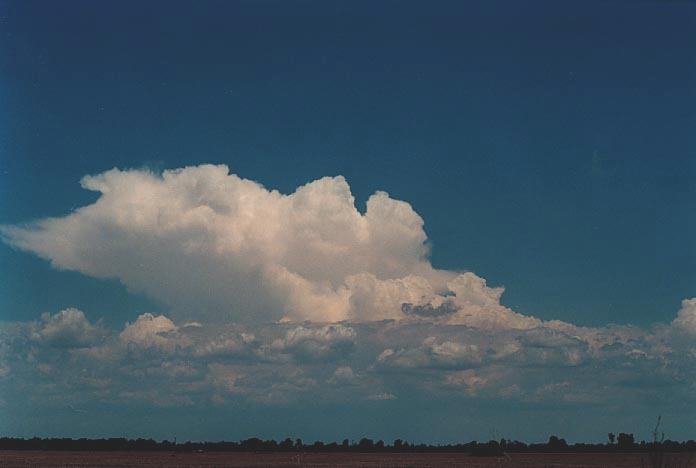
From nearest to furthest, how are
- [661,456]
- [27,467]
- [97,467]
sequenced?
1. [661,456]
2. [27,467]
3. [97,467]

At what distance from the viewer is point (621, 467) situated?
186 meters

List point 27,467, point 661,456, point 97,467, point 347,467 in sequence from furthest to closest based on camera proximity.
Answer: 1. point 347,467
2. point 97,467
3. point 27,467
4. point 661,456

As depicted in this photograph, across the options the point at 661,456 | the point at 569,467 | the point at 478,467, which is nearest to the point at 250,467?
the point at 478,467

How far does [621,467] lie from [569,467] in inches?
449

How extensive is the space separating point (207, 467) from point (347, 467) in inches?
1212

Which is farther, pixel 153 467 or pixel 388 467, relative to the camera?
pixel 388 467

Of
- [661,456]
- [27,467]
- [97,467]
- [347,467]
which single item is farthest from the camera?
[347,467]

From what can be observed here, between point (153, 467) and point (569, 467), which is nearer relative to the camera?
point (153, 467)

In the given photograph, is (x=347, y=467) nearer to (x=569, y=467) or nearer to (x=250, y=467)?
(x=250, y=467)

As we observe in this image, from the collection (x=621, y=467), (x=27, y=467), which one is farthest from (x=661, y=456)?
(x=621, y=467)

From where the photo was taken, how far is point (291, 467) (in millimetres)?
177125

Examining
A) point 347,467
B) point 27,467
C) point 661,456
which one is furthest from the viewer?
point 347,467

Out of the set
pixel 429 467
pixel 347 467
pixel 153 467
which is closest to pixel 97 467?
pixel 153 467

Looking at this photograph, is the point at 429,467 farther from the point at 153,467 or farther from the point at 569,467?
the point at 153,467
